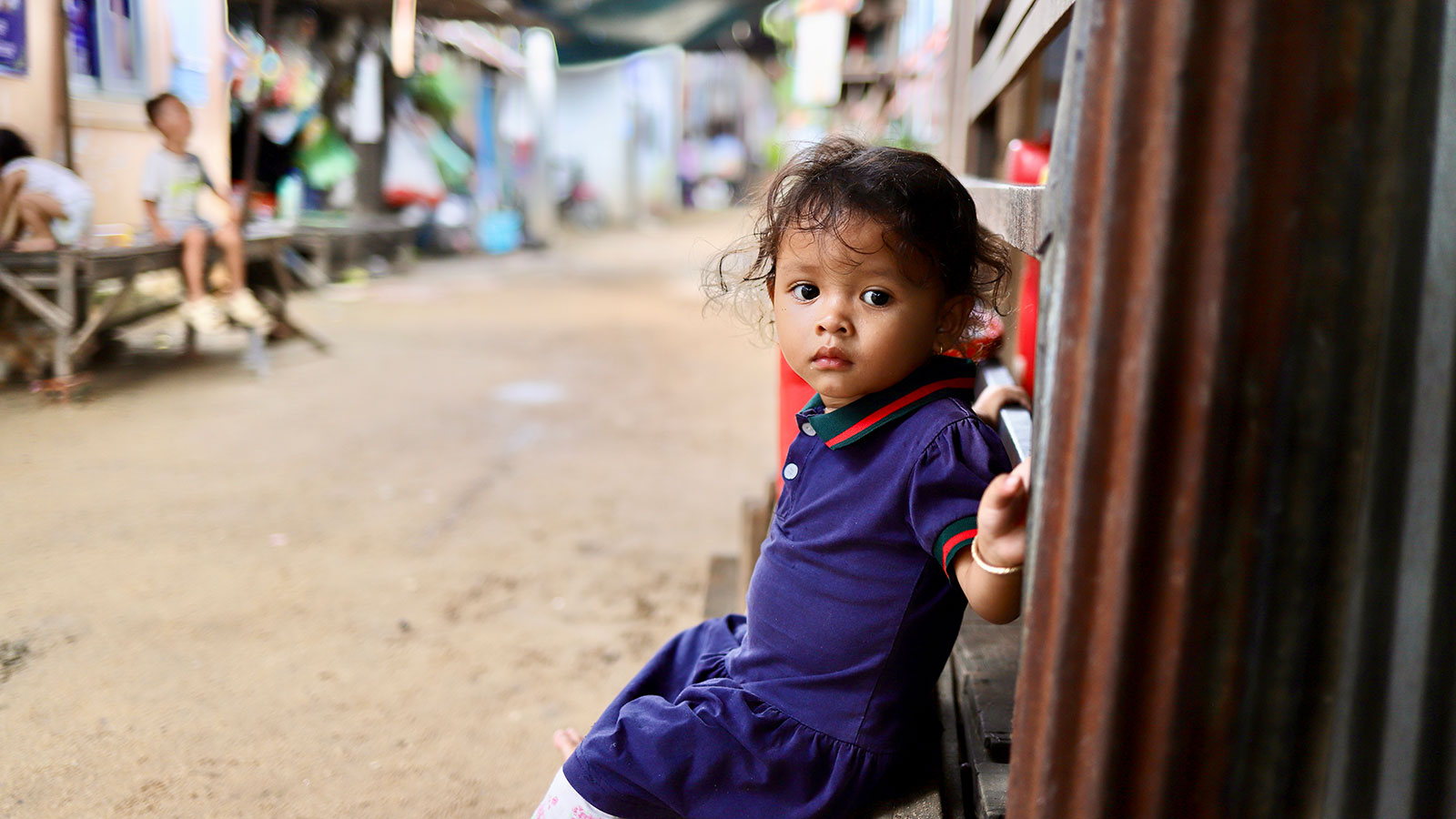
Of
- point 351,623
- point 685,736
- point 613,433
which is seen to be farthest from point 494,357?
point 685,736

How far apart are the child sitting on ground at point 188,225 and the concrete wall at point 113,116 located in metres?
0.64

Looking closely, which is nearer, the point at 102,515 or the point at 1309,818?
the point at 1309,818

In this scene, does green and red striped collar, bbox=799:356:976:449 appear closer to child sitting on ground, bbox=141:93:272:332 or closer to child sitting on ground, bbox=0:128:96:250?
child sitting on ground, bbox=0:128:96:250

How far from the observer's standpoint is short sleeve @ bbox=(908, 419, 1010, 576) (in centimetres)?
123

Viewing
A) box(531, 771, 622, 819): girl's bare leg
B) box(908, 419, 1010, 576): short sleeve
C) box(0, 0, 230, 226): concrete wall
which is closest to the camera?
box(908, 419, 1010, 576): short sleeve

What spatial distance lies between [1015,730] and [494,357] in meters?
6.06

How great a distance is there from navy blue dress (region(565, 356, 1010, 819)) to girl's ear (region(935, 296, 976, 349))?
0.13 feet

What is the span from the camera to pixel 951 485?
1.26m

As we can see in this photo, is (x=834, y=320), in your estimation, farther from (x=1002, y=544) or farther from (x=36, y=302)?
(x=36, y=302)

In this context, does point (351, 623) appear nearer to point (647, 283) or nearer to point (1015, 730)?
point (1015, 730)

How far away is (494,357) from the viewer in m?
6.74

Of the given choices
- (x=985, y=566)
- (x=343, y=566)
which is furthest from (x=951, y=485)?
(x=343, y=566)

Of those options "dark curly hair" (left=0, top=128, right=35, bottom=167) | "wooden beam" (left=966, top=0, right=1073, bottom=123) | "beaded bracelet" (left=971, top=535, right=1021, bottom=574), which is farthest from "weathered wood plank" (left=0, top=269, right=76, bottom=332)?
"beaded bracelet" (left=971, top=535, right=1021, bottom=574)

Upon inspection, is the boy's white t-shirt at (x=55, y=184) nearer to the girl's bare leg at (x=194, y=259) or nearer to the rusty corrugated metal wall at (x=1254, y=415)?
the girl's bare leg at (x=194, y=259)
